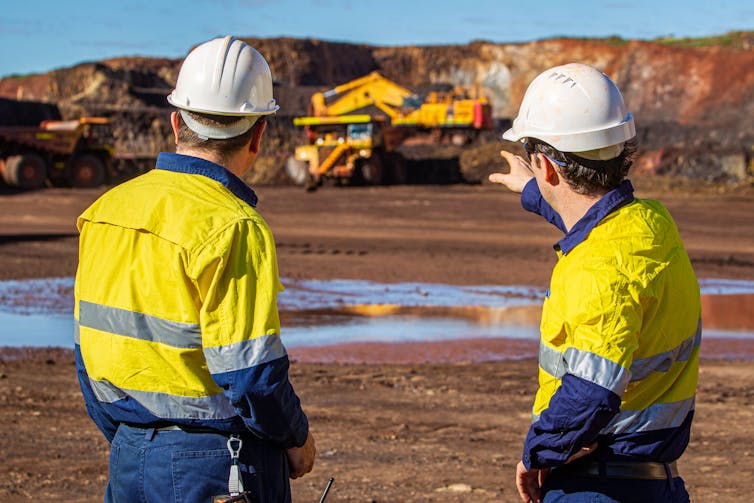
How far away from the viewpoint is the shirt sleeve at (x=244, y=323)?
258 centimetres

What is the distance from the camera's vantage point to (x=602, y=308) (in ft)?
8.46

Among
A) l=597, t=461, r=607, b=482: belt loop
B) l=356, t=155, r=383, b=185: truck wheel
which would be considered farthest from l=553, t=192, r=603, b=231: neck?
l=356, t=155, r=383, b=185: truck wheel

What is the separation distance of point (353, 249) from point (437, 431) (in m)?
11.7

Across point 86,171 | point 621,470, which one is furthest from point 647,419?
point 86,171

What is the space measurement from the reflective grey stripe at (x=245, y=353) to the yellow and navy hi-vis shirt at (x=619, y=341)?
→ 69cm

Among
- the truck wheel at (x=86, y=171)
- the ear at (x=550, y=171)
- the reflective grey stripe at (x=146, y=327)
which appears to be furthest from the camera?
the truck wheel at (x=86, y=171)

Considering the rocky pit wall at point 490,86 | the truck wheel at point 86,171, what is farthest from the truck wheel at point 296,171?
the truck wheel at point 86,171

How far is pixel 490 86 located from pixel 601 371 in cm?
7079

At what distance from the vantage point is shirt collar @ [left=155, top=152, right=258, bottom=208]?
2.81 meters

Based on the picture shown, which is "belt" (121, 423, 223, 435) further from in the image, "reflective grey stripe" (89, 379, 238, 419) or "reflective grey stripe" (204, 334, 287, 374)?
"reflective grey stripe" (204, 334, 287, 374)

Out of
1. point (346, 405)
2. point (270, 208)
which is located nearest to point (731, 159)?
point (270, 208)

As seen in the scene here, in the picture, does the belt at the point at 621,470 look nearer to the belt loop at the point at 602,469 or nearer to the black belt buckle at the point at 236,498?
the belt loop at the point at 602,469

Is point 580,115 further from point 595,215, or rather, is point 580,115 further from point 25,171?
point 25,171

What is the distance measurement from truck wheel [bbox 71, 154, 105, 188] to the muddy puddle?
66.5 feet
